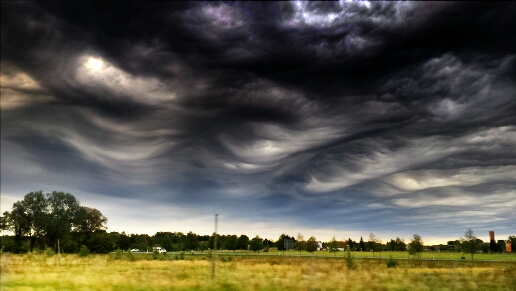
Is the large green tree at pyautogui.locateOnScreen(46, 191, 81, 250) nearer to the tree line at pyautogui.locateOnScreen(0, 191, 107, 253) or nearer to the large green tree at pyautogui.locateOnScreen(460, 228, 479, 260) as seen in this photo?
the tree line at pyautogui.locateOnScreen(0, 191, 107, 253)

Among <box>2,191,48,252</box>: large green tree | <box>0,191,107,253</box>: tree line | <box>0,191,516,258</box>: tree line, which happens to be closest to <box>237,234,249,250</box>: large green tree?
<box>0,191,516,258</box>: tree line

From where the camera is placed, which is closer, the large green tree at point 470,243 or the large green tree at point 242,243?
the large green tree at point 470,243

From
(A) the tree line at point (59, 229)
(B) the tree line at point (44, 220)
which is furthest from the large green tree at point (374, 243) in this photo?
(B) the tree line at point (44, 220)

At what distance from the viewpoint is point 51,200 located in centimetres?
8375

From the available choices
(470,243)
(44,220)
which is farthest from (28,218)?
(470,243)

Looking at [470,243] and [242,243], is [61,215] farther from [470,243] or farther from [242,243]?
[470,243]

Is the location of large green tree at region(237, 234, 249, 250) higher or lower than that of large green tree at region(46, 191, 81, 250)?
lower

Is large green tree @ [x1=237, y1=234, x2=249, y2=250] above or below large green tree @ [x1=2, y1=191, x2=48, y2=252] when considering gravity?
below

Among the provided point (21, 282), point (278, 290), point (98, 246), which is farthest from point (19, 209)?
point (278, 290)

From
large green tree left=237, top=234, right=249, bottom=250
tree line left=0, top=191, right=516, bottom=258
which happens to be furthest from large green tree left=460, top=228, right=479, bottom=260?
large green tree left=237, top=234, right=249, bottom=250

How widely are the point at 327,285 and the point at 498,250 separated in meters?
116

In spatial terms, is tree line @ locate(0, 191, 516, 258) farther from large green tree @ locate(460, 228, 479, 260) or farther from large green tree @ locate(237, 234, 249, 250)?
large green tree @ locate(237, 234, 249, 250)

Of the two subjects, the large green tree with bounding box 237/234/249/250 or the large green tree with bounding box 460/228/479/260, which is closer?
the large green tree with bounding box 460/228/479/260

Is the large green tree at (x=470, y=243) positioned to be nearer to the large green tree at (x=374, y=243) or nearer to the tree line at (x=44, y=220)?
the large green tree at (x=374, y=243)
